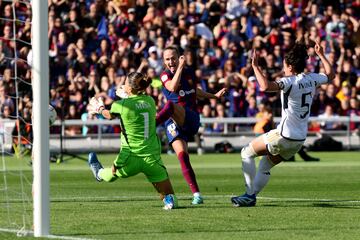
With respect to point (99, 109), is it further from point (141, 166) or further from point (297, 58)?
point (297, 58)

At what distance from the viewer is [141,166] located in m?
14.3

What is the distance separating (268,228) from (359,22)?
2614cm

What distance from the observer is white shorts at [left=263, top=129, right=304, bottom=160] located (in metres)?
14.5

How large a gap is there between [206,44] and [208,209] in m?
21.6

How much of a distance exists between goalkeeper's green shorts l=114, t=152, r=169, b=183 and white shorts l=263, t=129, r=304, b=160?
57.3 inches

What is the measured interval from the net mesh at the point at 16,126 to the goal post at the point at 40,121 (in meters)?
0.35

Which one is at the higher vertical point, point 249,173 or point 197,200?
point 249,173

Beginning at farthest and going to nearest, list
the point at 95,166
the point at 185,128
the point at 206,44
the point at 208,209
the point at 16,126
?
the point at 206,44
the point at 16,126
the point at 185,128
the point at 95,166
the point at 208,209

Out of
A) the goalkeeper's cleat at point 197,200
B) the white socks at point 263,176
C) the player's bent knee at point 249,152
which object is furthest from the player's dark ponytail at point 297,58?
the goalkeeper's cleat at point 197,200

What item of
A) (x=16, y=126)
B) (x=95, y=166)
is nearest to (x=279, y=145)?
(x=95, y=166)

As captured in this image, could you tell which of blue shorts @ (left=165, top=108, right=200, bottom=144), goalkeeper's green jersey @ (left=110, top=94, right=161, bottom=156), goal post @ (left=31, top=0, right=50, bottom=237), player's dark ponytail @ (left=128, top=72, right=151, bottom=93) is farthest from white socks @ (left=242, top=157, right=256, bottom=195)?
goal post @ (left=31, top=0, right=50, bottom=237)

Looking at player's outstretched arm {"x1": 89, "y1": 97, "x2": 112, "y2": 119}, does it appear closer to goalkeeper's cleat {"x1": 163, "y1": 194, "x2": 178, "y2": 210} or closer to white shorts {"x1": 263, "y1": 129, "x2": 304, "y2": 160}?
goalkeeper's cleat {"x1": 163, "y1": 194, "x2": 178, "y2": 210}

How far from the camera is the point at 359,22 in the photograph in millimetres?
37250

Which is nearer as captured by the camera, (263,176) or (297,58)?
(297,58)
